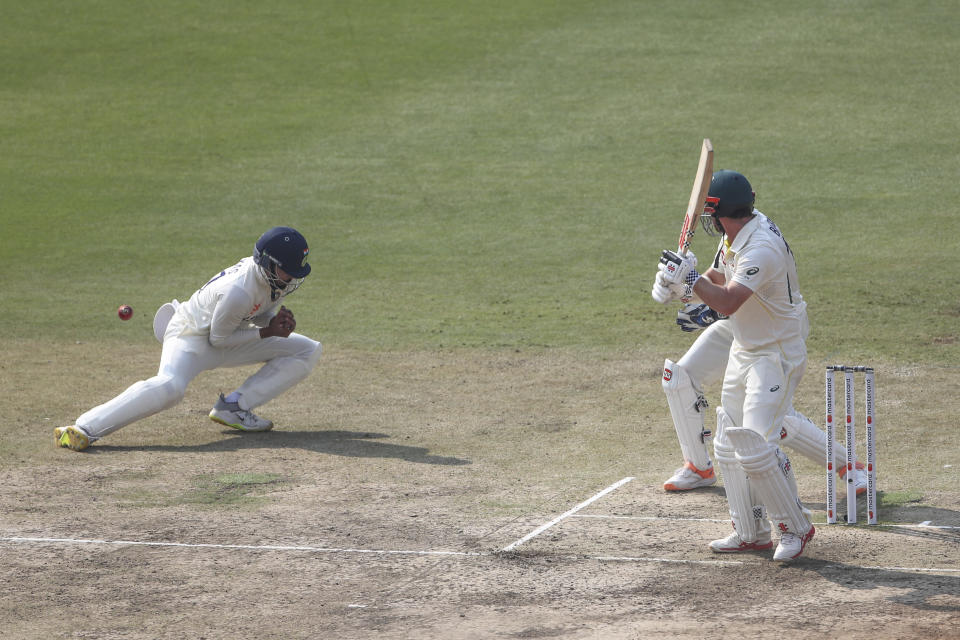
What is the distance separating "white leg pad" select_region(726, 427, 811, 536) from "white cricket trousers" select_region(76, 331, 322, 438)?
483cm

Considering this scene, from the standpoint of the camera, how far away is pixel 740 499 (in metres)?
6.94

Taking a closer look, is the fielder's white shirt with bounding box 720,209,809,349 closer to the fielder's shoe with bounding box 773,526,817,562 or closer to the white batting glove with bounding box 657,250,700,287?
the white batting glove with bounding box 657,250,700,287

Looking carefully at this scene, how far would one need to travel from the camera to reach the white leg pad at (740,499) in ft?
22.7

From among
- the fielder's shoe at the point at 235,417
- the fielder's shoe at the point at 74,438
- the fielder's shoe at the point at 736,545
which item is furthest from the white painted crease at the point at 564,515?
the fielder's shoe at the point at 74,438

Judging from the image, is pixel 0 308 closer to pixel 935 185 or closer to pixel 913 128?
pixel 935 185

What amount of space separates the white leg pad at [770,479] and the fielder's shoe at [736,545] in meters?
0.24

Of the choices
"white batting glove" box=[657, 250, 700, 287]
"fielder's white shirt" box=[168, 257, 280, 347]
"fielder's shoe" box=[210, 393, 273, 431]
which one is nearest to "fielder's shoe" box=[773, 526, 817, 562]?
"white batting glove" box=[657, 250, 700, 287]

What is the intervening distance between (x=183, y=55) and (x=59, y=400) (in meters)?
14.8

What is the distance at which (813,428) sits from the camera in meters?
7.80

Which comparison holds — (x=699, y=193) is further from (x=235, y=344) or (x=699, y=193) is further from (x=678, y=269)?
(x=235, y=344)

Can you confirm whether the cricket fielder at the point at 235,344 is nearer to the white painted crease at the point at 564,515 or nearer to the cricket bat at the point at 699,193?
the white painted crease at the point at 564,515

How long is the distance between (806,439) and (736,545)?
3.43 ft

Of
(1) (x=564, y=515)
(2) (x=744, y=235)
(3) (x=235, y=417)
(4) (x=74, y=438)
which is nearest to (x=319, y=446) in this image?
(3) (x=235, y=417)

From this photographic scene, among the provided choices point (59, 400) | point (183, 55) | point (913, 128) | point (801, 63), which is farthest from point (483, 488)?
point (183, 55)
